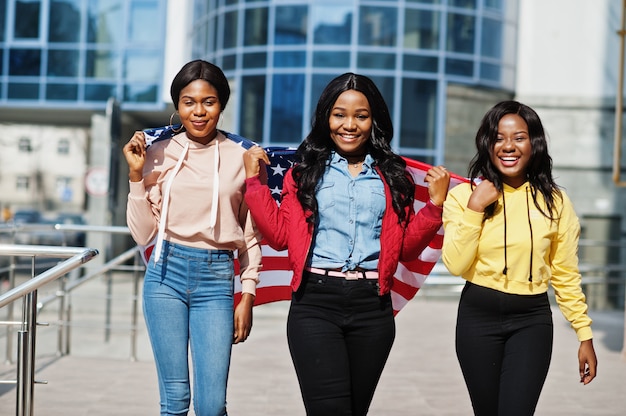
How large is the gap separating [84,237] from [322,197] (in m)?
25.0

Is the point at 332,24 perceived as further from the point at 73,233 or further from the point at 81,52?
the point at 73,233

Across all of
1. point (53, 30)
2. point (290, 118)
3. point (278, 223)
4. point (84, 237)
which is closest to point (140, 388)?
point (278, 223)

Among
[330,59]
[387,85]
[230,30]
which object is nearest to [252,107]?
[230,30]

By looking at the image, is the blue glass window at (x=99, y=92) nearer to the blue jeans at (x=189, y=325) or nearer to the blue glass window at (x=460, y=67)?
the blue glass window at (x=460, y=67)

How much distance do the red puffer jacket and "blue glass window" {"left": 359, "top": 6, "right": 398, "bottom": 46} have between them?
19.8 meters

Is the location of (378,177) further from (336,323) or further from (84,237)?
(84,237)

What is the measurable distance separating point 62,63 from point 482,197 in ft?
86.9

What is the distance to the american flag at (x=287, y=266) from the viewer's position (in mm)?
4734

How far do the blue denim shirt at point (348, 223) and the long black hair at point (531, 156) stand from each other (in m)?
0.46

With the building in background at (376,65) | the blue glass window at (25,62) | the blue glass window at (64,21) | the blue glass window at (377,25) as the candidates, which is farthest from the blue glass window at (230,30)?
the blue glass window at (25,62)

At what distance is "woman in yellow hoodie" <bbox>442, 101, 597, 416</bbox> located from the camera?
150 inches

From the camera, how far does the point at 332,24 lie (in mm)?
23422

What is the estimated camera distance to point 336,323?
3793 millimetres

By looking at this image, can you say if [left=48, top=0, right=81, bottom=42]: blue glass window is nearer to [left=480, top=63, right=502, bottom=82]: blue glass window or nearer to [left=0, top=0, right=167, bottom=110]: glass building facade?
[left=0, top=0, right=167, bottom=110]: glass building facade
